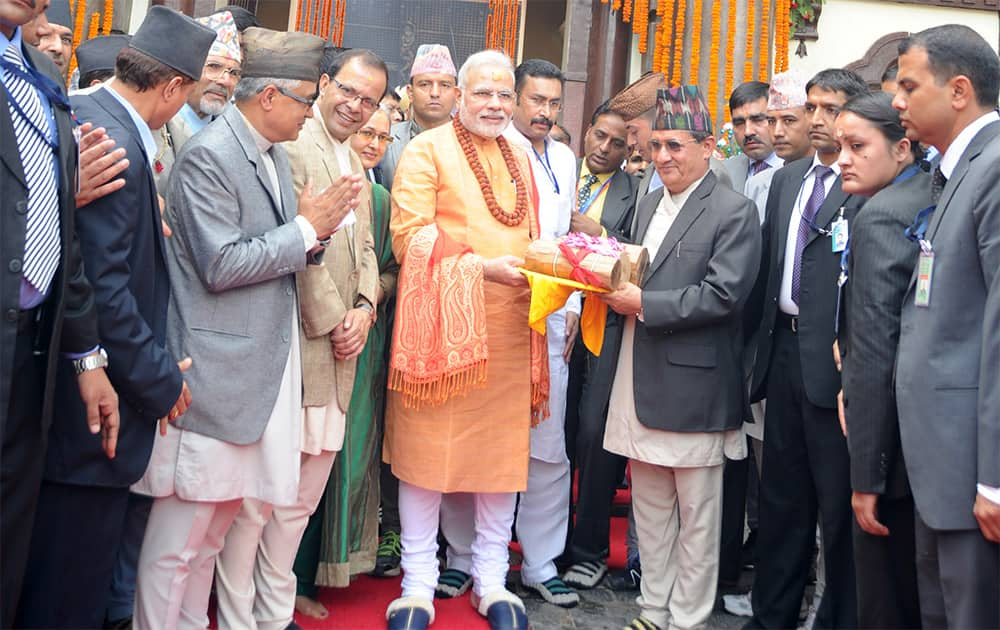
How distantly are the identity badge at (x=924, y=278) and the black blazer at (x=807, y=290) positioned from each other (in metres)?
0.92

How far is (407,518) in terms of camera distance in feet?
12.2

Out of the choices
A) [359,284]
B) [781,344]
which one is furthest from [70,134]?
[781,344]

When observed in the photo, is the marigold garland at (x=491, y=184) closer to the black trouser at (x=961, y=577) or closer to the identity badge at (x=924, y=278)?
the identity badge at (x=924, y=278)

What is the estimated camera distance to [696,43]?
22.7 feet

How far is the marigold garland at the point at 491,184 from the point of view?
370 centimetres

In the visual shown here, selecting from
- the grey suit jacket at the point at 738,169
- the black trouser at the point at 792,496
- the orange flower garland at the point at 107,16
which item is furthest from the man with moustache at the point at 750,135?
the orange flower garland at the point at 107,16

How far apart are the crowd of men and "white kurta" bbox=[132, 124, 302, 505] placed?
0.01 metres

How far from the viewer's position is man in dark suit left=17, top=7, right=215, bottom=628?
241 centimetres

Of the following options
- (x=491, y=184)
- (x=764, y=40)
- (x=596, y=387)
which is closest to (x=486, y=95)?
(x=491, y=184)

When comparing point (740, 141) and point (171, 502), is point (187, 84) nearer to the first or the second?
point (171, 502)

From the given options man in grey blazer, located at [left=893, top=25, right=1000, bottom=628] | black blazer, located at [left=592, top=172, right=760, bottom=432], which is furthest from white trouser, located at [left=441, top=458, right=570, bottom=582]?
man in grey blazer, located at [left=893, top=25, right=1000, bottom=628]

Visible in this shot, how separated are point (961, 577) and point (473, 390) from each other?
72.2 inches

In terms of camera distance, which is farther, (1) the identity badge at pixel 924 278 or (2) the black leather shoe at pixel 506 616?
(2) the black leather shoe at pixel 506 616

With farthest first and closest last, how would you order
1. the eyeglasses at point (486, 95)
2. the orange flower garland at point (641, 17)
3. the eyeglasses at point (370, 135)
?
the orange flower garland at point (641, 17) → the eyeglasses at point (370, 135) → the eyeglasses at point (486, 95)
